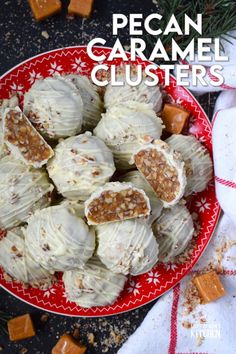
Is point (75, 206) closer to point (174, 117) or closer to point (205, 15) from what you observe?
point (174, 117)

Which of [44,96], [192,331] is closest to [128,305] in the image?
[192,331]

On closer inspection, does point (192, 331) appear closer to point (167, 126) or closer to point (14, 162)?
point (167, 126)

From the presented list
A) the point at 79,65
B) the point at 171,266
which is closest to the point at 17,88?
the point at 79,65

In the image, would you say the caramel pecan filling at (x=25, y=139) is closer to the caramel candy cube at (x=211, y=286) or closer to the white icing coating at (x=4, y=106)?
the white icing coating at (x=4, y=106)

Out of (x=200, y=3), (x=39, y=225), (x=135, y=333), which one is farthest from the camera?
(x=135, y=333)

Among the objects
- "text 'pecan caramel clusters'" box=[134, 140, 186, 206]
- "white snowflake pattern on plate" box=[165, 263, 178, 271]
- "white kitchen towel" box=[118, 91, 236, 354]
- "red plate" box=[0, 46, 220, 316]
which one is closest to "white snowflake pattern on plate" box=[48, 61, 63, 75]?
"red plate" box=[0, 46, 220, 316]

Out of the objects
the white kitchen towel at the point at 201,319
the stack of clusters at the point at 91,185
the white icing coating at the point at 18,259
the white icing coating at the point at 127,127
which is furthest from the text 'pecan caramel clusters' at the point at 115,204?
the white kitchen towel at the point at 201,319
